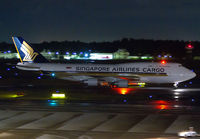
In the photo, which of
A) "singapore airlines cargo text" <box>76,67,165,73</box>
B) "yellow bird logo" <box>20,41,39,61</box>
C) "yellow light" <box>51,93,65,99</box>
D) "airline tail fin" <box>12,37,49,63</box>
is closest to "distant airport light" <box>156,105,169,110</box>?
"yellow light" <box>51,93,65,99</box>

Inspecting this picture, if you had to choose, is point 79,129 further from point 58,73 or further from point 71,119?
point 58,73

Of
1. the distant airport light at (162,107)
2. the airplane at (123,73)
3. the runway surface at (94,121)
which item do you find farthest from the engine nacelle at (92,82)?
the distant airport light at (162,107)

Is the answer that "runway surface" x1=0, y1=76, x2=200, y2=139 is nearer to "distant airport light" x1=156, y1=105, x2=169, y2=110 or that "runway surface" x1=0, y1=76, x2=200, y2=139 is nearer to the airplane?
"distant airport light" x1=156, y1=105, x2=169, y2=110

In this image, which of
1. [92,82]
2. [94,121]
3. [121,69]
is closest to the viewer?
[94,121]

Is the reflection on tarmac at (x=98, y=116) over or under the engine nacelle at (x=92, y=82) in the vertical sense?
under

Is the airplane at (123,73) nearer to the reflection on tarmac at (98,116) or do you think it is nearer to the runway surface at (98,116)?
the reflection on tarmac at (98,116)

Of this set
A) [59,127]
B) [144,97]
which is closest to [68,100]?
[144,97]

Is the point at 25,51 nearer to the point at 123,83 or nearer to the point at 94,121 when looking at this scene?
the point at 123,83

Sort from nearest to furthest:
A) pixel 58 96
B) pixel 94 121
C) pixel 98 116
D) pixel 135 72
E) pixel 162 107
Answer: pixel 94 121
pixel 98 116
pixel 162 107
pixel 58 96
pixel 135 72

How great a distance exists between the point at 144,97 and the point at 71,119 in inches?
463

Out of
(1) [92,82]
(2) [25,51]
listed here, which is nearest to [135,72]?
(1) [92,82]

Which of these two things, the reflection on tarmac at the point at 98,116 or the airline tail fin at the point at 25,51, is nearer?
the reflection on tarmac at the point at 98,116

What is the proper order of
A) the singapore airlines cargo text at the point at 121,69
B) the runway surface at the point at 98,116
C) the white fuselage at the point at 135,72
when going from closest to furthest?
the runway surface at the point at 98,116 → the white fuselage at the point at 135,72 → the singapore airlines cargo text at the point at 121,69

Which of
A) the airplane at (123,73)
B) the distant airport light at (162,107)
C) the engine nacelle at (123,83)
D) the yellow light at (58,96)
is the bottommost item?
the distant airport light at (162,107)
